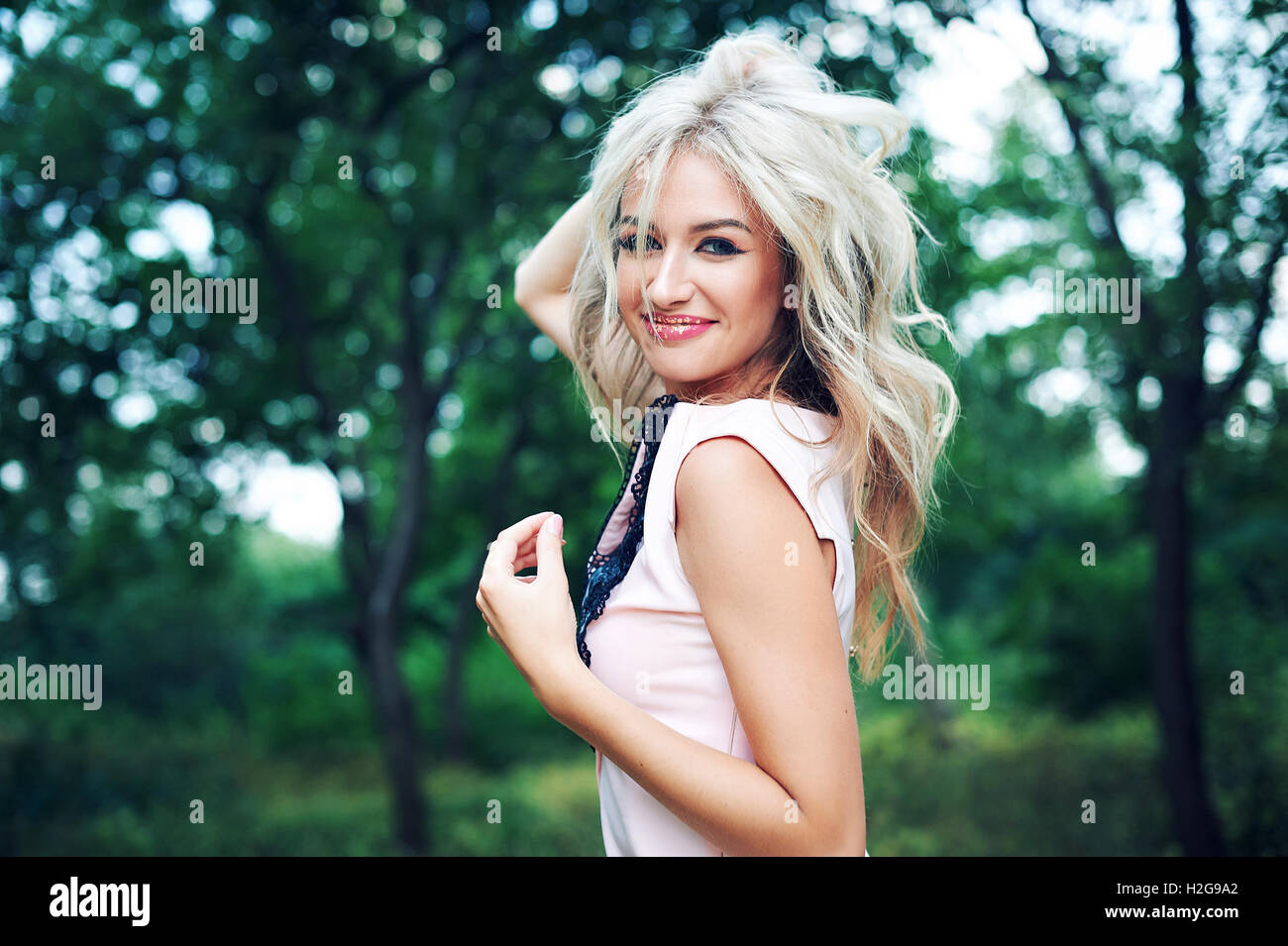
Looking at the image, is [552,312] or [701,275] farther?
[552,312]

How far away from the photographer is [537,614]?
1364 millimetres

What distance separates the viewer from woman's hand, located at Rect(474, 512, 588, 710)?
1.33 meters

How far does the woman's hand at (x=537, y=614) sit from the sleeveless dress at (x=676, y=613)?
4.8 inches

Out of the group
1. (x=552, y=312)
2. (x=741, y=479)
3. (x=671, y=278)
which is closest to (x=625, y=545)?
(x=741, y=479)

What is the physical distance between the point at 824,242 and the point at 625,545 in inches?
22.9

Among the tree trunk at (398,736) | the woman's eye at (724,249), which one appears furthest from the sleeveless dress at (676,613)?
the tree trunk at (398,736)

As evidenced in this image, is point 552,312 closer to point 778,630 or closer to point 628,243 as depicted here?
point 628,243

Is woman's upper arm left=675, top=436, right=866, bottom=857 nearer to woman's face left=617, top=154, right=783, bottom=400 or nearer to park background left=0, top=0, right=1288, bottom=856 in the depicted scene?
woman's face left=617, top=154, right=783, bottom=400

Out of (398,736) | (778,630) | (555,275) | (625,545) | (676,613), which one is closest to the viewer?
(778,630)

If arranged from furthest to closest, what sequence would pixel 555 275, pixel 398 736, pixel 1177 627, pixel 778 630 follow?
1. pixel 398 736
2. pixel 1177 627
3. pixel 555 275
4. pixel 778 630

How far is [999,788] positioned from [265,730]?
453 inches

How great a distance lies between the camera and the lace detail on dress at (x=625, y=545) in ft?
4.97

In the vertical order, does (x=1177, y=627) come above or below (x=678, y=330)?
below

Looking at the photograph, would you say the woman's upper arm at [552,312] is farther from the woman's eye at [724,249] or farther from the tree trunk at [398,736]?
the tree trunk at [398,736]
